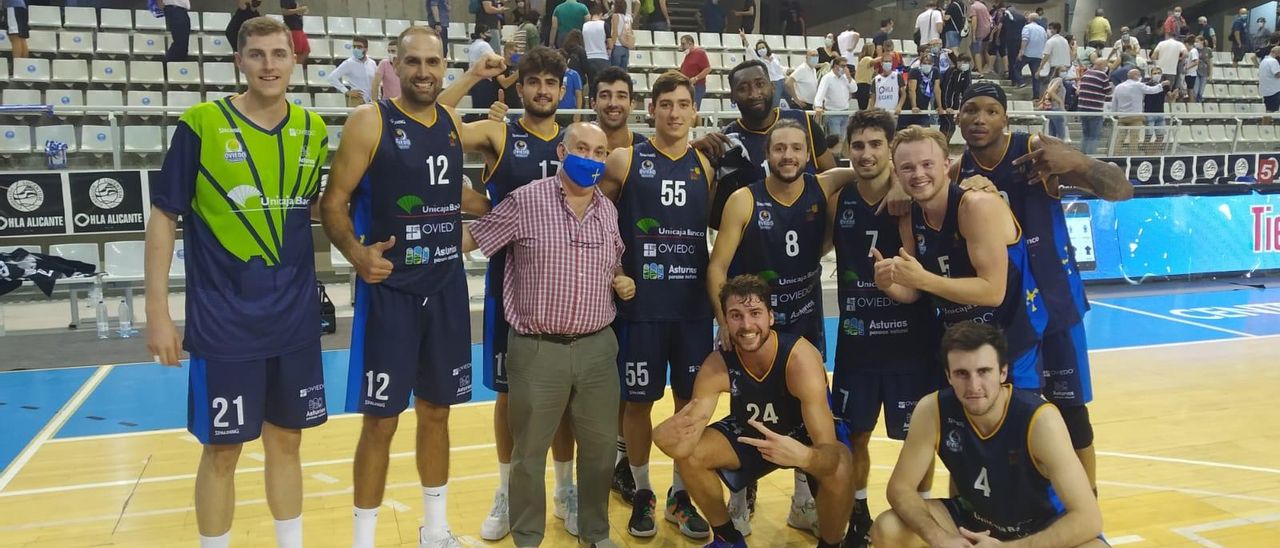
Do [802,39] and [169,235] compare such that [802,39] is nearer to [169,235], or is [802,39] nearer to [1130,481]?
[1130,481]

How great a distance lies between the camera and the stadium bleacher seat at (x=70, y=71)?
1433 centimetres

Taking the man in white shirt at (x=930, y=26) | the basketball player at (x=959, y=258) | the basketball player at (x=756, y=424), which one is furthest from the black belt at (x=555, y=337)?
the man in white shirt at (x=930, y=26)

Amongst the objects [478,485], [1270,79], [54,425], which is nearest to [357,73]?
[54,425]

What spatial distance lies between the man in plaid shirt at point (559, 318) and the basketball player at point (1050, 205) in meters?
1.86

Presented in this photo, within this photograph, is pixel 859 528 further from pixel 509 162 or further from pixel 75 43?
pixel 75 43

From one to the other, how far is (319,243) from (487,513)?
8357 millimetres

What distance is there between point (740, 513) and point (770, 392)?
2.89 feet

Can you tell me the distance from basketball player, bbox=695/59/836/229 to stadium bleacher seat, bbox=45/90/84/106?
11641 mm

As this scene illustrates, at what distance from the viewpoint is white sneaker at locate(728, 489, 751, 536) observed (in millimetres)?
5215

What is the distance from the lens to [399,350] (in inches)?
176

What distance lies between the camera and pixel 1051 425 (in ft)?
12.4

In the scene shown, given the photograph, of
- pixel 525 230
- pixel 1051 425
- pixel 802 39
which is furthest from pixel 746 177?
pixel 802 39

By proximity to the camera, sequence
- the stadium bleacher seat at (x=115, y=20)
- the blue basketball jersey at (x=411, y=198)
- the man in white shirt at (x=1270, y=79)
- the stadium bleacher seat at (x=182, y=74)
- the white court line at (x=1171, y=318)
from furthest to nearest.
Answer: the man in white shirt at (x=1270, y=79) < the stadium bleacher seat at (x=115, y=20) < the stadium bleacher seat at (x=182, y=74) < the white court line at (x=1171, y=318) < the blue basketball jersey at (x=411, y=198)

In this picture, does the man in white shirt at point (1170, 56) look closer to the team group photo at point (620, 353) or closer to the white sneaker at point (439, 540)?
the team group photo at point (620, 353)
